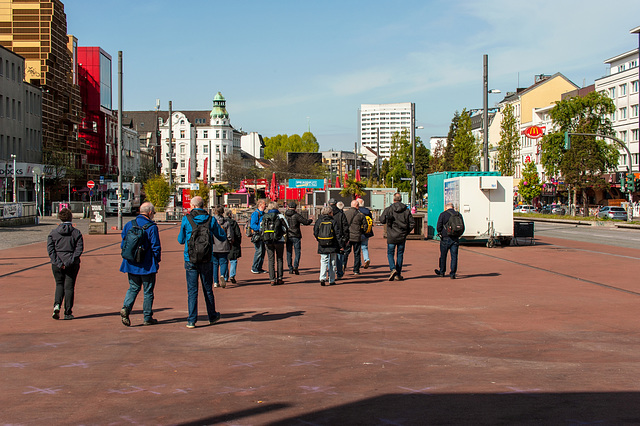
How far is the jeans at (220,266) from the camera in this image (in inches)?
535

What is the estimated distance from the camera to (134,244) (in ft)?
30.1

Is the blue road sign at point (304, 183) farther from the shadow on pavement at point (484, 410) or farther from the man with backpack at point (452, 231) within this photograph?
the shadow on pavement at point (484, 410)

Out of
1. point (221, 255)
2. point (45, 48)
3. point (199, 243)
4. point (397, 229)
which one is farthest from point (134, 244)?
point (45, 48)

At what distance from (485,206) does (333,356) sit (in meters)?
18.1

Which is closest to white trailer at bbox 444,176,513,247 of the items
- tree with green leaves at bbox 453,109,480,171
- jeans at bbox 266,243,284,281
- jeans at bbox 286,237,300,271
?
jeans at bbox 286,237,300,271

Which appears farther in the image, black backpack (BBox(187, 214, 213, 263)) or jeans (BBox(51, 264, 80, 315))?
jeans (BBox(51, 264, 80, 315))

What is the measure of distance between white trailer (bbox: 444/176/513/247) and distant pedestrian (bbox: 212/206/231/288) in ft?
39.2

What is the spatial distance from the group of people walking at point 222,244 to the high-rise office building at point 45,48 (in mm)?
53579

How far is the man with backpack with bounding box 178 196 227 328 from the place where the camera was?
9.33 m

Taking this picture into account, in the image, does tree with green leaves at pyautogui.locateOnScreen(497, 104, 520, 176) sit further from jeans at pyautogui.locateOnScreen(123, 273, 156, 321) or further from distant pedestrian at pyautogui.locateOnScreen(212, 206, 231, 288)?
jeans at pyautogui.locateOnScreen(123, 273, 156, 321)

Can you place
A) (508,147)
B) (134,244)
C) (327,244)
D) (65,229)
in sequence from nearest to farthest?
(134,244)
(65,229)
(327,244)
(508,147)

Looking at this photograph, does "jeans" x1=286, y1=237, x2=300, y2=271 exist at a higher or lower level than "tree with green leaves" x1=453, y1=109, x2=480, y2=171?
lower

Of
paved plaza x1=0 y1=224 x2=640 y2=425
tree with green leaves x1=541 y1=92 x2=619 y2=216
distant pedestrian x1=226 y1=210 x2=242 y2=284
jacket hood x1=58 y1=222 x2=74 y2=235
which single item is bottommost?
paved plaza x1=0 y1=224 x2=640 y2=425

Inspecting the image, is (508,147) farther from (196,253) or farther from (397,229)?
(196,253)
